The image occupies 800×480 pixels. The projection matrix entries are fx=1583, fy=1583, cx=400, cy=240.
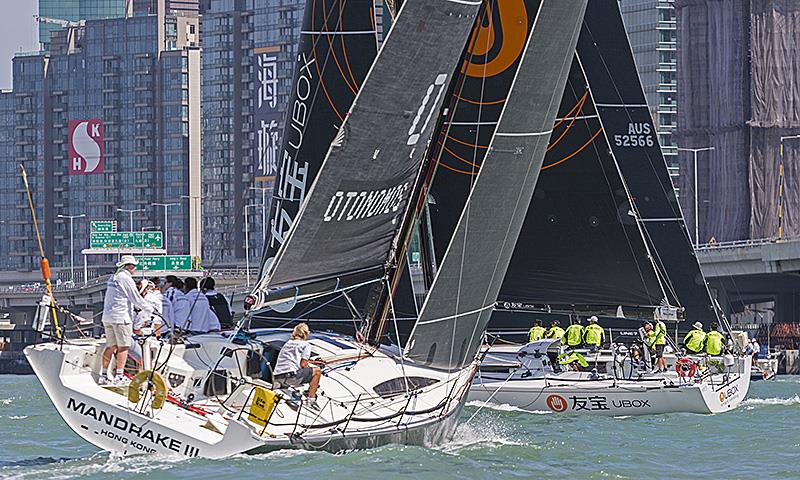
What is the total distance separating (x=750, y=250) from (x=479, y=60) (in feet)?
Result: 151

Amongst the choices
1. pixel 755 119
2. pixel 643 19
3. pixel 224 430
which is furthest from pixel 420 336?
pixel 643 19

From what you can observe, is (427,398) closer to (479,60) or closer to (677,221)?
(479,60)

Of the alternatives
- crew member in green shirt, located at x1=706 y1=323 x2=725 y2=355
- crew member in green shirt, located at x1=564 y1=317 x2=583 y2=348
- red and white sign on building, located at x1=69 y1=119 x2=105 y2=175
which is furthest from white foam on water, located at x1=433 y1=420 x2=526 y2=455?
red and white sign on building, located at x1=69 y1=119 x2=105 y2=175

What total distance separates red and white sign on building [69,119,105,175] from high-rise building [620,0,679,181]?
57783 mm

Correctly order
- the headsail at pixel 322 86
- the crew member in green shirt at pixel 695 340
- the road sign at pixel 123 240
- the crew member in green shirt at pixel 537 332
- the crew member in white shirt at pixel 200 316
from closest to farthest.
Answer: the crew member in white shirt at pixel 200 316 < the headsail at pixel 322 86 < the crew member in green shirt at pixel 537 332 < the crew member in green shirt at pixel 695 340 < the road sign at pixel 123 240

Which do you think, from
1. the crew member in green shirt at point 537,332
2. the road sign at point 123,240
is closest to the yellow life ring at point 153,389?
the crew member in green shirt at point 537,332

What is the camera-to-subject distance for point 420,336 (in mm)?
18750

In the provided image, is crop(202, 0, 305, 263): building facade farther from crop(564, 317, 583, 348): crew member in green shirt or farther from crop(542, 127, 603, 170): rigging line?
crop(564, 317, 583, 348): crew member in green shirt

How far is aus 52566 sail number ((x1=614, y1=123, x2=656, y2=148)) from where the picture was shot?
3072 centimetres

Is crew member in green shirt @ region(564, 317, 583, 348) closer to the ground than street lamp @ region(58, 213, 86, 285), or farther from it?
farther from it

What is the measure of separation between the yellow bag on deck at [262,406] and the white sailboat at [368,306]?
15 millimetres

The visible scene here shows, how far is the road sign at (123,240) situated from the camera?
111 meters

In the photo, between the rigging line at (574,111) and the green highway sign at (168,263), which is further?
the green highway sign at (168,263)

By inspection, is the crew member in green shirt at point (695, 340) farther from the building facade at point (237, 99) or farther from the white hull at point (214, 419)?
the building facade at point (237, 99)
